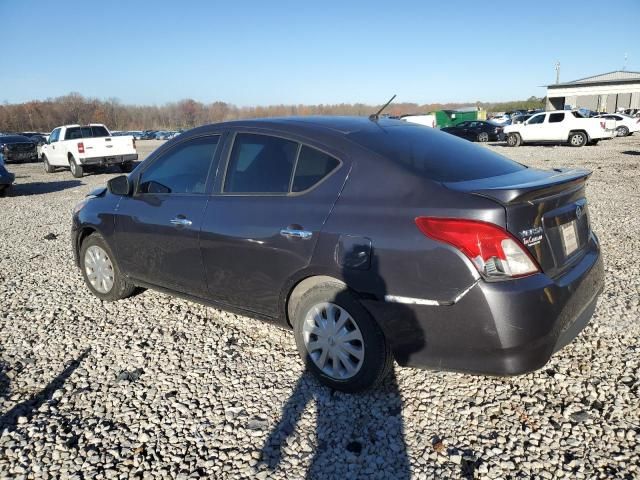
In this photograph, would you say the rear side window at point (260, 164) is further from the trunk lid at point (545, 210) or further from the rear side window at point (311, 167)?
the trunk lid at point (545, 210)

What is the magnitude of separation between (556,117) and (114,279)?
75.6ft

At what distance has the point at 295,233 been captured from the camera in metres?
2.91

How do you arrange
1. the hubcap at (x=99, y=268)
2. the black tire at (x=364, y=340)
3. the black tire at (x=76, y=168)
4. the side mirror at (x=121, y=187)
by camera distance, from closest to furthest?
the black tire at (x=364, y=340) < the side mirror at (x=121, y=187) < the hubcap at (x=99, y=268) < the black tire at (x=76, y=168)

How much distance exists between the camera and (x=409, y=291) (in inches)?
98.9

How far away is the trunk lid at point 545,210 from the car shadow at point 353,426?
712 mm

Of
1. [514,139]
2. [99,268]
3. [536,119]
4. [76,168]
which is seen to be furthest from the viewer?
[514,139]

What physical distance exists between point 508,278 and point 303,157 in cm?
146

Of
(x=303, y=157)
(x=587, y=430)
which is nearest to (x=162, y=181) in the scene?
(x=303, y=157)

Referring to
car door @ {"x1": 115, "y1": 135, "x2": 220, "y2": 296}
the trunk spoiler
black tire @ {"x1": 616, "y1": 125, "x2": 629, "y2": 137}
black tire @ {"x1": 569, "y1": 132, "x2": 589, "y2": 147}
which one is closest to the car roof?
car door @ {"x1": 115, "y1": 135, "x2": 220, "y2": 296}

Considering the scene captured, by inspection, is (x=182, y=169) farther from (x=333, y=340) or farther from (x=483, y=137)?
(x=483, y=137)

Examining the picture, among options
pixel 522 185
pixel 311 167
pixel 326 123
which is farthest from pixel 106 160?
pixel 522 185

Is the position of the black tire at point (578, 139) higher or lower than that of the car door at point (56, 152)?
lower

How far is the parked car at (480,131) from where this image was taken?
2812 cm

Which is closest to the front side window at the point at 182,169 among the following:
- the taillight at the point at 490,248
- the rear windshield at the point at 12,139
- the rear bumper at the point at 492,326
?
the rear bumper at the point at 492,326
